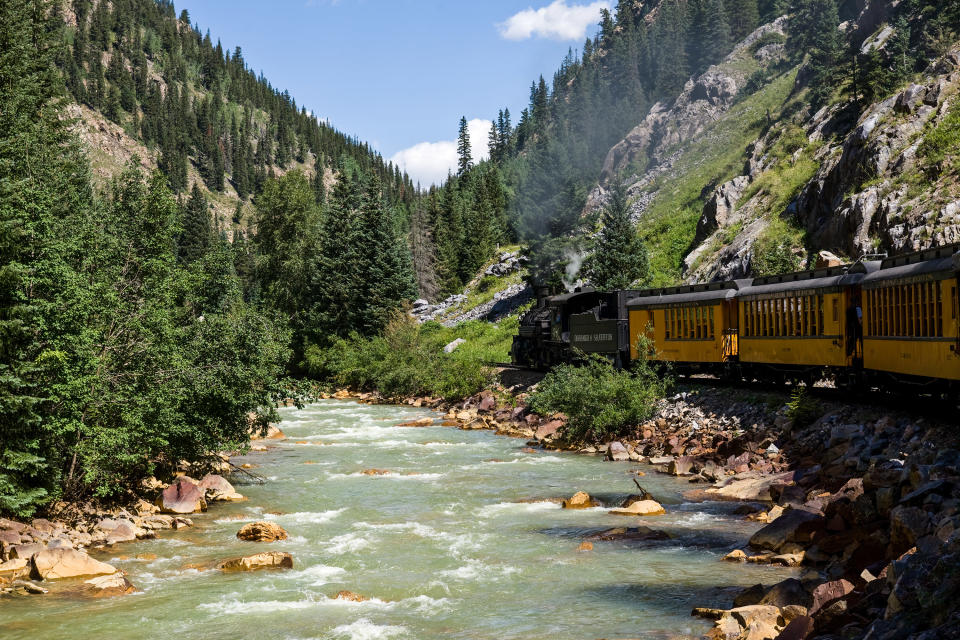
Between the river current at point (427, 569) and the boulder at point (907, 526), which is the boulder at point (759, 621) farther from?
the boulder at point (907, 526)

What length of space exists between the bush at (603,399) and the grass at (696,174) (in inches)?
1113

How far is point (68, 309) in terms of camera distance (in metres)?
13.8

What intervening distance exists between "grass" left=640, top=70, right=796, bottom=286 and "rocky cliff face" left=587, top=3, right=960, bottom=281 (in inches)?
21.6

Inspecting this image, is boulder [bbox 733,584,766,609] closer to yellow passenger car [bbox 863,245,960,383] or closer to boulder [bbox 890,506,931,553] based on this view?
boulder [bbox 890,506,931,553]

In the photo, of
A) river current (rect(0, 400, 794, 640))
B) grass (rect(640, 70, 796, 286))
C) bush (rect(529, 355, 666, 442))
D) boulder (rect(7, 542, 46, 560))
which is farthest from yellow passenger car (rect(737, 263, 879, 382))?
grass (rect(640, 70, 796, 286))

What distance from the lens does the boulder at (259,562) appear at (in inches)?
496

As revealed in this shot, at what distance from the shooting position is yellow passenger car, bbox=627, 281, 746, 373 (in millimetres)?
24484

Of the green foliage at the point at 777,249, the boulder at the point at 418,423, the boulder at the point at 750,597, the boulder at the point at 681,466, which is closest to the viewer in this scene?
the boulder at the point at 750,597

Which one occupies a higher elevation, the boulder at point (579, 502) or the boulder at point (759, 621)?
the boulder at point (759, 621)

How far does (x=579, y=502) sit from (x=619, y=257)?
112 ft

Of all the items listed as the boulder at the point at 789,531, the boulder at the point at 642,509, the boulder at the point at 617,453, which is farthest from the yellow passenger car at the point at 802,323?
the boulder at the point at 789,531

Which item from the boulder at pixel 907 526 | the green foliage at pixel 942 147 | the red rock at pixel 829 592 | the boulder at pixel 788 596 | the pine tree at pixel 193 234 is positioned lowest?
the boulder at pixel 788 596

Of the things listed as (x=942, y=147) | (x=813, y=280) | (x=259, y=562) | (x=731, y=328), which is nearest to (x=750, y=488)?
(x=813, y=280)

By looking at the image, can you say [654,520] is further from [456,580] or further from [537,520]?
[456,580]
